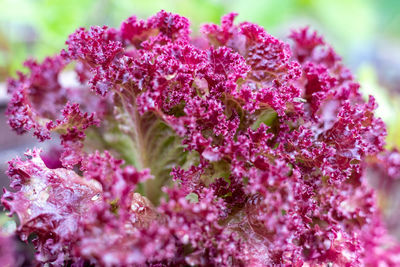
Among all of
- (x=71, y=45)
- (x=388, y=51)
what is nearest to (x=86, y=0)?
(x=71, y=45)

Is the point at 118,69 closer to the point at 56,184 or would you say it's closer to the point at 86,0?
the point at 56,184

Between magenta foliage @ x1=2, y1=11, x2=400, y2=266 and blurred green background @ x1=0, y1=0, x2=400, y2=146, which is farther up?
blurred green background @ x1=0, y1=0, x2=400, y2=146

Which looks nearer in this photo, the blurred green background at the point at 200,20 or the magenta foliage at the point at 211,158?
the magenta foliage at the point at 211,158

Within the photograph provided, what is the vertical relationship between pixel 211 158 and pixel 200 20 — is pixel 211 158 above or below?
below

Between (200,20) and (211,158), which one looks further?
(200,20)

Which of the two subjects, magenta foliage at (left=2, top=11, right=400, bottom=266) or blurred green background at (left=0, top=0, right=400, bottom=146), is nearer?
magenta foliage at (left=2, top=11, right=400, bottom=266)
